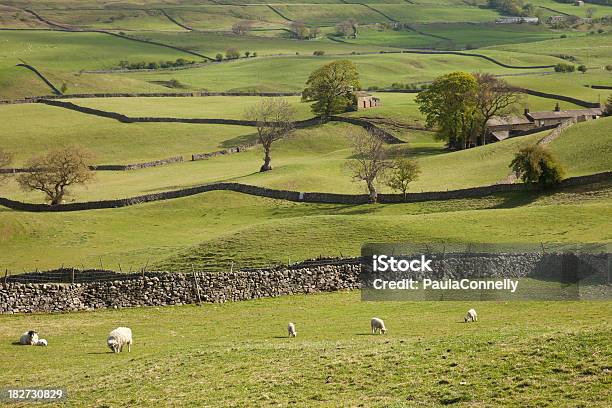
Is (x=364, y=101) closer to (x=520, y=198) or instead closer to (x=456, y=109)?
(x=456, y=109)

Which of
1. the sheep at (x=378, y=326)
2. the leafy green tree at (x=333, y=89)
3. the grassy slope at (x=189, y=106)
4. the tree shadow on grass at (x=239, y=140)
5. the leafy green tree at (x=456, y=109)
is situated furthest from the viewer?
the grassy slope at (x=189, y=106)

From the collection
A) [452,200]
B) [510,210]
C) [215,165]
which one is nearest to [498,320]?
[510,210]

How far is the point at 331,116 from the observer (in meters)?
125

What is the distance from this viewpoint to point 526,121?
4385 inches

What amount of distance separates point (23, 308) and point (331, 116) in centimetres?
8515

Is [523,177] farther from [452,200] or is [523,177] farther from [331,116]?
[331,116]

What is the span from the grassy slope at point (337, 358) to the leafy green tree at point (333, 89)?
281ft

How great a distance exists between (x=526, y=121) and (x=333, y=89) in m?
27.1

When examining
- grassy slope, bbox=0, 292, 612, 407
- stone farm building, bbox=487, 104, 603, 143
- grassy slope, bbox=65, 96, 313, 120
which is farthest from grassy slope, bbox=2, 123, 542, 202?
grassy slope, bbox=0, 292, 612, 407

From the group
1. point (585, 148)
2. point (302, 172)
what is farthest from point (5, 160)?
point (585, 148)

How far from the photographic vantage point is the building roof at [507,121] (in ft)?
354

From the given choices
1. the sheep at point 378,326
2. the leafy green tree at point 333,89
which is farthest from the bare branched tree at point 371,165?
the sheep at point 378,326

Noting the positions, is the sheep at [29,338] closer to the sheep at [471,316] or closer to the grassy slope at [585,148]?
the sheep at [471,316]

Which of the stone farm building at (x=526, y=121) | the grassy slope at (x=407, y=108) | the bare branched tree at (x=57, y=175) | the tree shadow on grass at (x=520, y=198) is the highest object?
the grassy slope at (x=407, y=108)
